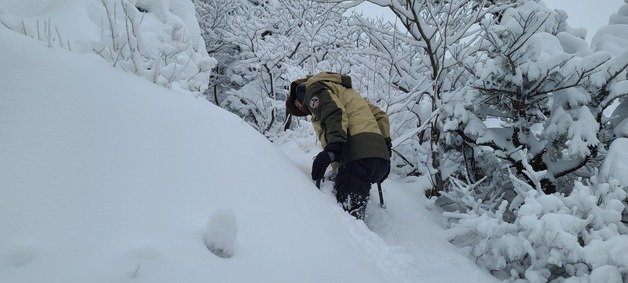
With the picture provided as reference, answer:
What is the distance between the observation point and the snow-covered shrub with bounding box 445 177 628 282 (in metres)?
2.42

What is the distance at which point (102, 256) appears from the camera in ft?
3.62

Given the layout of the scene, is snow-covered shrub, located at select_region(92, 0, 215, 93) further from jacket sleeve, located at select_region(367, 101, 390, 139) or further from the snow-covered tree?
jacket sleeve, located at select_region(367, 101, 390, 139)

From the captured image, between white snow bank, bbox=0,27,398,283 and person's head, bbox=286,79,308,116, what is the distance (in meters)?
1.60

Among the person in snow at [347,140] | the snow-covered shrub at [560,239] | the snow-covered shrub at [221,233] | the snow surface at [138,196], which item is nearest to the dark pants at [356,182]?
the person in snow at [347,140]

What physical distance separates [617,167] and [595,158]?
2.59ft

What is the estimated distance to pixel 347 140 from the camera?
11.7ft

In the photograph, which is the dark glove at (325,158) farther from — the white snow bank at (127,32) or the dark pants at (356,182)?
the white snow bank at (127,32)

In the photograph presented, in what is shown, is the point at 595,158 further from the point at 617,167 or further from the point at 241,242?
the point at 241,242

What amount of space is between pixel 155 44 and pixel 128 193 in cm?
499

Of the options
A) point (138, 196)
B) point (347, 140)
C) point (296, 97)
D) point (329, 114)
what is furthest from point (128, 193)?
point (296, 97)

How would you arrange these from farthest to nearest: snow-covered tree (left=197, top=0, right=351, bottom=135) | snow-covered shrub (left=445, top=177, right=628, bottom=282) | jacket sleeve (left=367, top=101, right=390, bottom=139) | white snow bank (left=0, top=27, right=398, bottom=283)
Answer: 1. snow-covered tree (left=197, top=0, right=351, bottom=135)
2. jacket sleeve (left=367, top=101, right=390, bottom=139)
3. snow-covered shrub (left=445, top=177, right=628, bottom=282)
4. white snow bank (left=0, top=27, right=398, bottom=283)

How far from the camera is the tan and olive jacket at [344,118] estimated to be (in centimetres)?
340

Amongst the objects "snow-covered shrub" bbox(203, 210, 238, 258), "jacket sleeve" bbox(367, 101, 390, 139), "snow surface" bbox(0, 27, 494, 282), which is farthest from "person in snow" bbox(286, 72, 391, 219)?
"snow-covered shrub" bbox(203, 210, 238, 258)

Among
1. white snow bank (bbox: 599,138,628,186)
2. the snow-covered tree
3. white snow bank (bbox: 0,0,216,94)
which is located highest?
white snow bank (bbox: 599,138,628,186)
